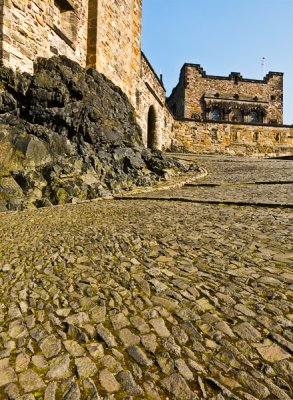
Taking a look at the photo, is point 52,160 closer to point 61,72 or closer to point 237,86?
point 61,72

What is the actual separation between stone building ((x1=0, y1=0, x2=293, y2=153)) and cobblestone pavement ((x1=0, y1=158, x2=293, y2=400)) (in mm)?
7531

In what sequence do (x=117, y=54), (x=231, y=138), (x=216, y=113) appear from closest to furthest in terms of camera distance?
(x=117, y=54) < (x=231, y=138) < (x=216, y=113)

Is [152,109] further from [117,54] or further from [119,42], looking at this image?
[117,54]

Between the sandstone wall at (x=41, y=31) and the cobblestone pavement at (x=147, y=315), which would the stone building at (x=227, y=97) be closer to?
the sandstone wall at (x=41, y=31)

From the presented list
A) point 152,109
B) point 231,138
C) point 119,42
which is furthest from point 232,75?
point 119,42

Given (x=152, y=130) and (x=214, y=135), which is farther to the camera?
(x=214, y=135)

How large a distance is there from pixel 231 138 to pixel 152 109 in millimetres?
7814

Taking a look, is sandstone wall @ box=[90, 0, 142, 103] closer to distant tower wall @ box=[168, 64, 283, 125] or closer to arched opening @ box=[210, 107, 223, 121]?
distant tower wall @ box=[168, 64, 283, 125]

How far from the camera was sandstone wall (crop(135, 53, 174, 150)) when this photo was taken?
679 inches

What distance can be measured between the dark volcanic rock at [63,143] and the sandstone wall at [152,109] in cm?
647

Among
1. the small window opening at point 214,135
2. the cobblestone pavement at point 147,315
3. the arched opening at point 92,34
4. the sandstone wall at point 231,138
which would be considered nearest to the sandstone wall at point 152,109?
the sandstone wall at point 231,138

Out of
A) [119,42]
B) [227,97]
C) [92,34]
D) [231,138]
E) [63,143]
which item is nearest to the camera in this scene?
[63,143]

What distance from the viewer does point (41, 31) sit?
9.30 meters

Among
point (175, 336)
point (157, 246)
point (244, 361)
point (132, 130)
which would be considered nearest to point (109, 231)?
point (157, 246)
